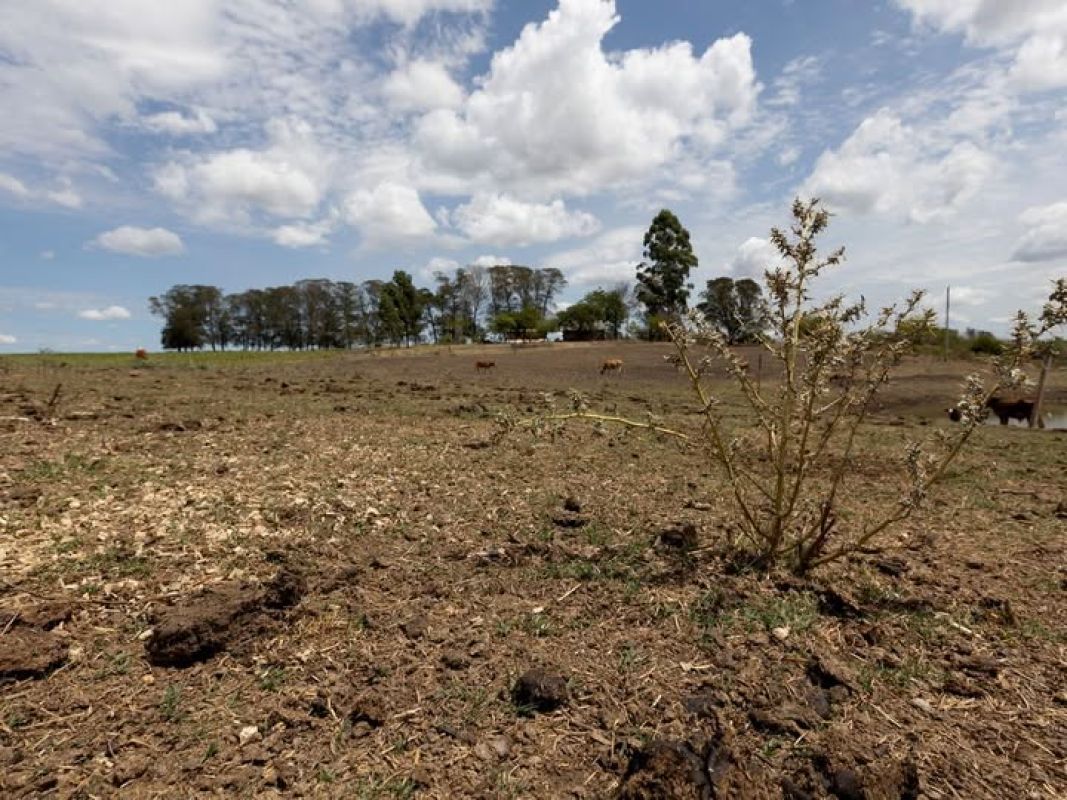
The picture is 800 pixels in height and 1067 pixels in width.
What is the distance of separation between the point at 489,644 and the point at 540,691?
19.5 inches

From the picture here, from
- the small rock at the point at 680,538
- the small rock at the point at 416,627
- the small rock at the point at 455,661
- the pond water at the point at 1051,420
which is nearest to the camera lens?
the small rock at the point at 455,661

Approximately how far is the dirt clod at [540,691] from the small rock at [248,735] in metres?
1.08

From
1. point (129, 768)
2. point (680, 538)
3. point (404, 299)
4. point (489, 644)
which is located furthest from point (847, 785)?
point (404, 299)

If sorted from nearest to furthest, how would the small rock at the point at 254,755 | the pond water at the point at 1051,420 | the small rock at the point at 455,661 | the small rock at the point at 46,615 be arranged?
the small rock at the point at 254,755 → the small rock at the point at 455,661 → the small rock at the point at 46,615 → the pond water at the point at 1051,420

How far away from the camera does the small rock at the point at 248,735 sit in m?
2.42

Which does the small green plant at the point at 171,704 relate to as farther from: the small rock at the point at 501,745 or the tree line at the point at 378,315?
the tree line at the point at 378,315

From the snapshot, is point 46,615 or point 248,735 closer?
point 248,735

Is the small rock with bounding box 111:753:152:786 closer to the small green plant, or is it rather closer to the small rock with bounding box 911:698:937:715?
the small green plant

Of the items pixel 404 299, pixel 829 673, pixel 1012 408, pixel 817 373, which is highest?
pixel 404 299

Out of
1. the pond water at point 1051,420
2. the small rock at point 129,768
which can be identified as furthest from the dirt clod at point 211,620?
the pond water at point 1051,420

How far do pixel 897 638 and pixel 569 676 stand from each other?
72.3 inches

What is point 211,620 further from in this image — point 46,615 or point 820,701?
point 820,701

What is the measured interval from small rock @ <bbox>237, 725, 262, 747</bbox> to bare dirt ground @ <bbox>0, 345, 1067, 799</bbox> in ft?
0.04

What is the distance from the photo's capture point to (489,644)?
10.0 feet
